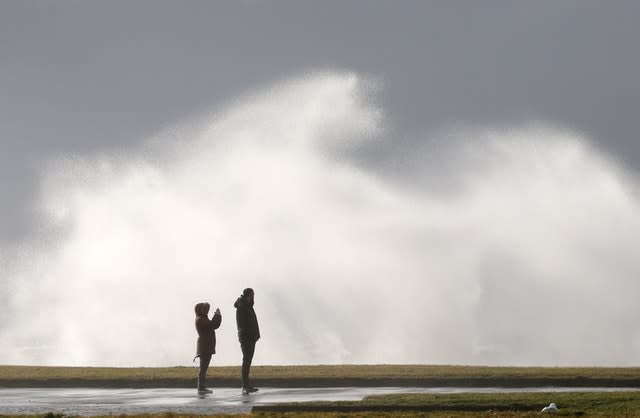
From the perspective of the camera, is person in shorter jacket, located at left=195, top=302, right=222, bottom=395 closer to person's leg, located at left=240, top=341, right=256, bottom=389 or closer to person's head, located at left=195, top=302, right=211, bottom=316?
person's head, located at left=195, top=302, right=211, bottom=316

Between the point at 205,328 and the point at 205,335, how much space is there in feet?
0.62

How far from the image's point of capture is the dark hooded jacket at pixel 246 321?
2427 centimetres

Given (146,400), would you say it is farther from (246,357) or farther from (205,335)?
(205,335)

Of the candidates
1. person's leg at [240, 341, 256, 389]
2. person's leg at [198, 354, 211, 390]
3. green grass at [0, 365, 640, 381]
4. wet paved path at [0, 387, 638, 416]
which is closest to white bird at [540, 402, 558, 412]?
wet paved path at [0, 387, 638, 416]

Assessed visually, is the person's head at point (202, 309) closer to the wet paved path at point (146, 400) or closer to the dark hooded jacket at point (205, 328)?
the dark hooded jacket at point (205, 328)

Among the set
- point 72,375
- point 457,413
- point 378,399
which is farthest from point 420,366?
point 457,413

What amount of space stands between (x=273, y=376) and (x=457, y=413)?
13.1 m

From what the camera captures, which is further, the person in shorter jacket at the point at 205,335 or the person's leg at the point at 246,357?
the person in shorter jacket at the point at 205,335

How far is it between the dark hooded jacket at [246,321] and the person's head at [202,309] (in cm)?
128

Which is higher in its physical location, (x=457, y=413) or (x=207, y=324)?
(x=207, y=324)

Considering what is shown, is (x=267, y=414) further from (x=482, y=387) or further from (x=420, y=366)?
(x=420, y=366)

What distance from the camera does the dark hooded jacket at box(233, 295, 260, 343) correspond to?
79.6 ft

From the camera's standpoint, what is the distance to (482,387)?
26047 millimetres

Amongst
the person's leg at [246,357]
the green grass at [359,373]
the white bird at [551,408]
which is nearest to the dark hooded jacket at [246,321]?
the person's leg at [246,357]
